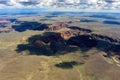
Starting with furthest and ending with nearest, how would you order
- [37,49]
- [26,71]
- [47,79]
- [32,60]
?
1. [37,49]
2. [32,60]
3. [26,71]
4. [47,79]

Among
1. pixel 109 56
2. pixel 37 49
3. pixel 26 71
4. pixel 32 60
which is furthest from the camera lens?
pixel 37 49

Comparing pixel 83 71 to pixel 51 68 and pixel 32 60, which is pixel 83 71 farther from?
pixel 32 60

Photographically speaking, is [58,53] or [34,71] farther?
[58,53]

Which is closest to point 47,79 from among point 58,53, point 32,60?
point 32,60

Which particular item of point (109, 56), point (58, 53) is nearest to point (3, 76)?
point (58, 53)

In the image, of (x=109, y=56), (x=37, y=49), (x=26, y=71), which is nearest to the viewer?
(x=26, y=71)

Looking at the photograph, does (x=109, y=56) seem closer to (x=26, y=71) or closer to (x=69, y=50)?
(x=69, y=50)

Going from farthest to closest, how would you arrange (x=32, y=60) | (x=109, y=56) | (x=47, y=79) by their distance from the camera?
(x=109, y=56) < (x=32, y=60) < (x=47, y=79)

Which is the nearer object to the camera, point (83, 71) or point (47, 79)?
point (47, 79)
